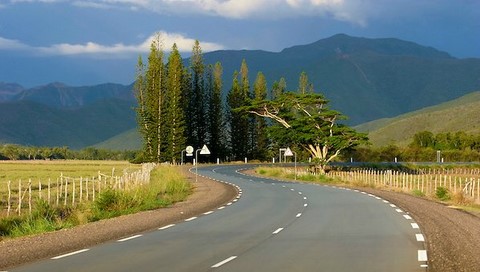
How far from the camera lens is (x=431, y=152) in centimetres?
11656

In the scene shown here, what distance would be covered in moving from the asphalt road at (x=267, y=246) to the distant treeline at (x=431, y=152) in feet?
306

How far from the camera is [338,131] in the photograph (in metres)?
68.8

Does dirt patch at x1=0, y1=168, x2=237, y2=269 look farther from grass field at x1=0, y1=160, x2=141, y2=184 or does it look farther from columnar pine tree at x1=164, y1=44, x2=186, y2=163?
columnar pine tree at x1=164, y1=44, x2=186, y2=163

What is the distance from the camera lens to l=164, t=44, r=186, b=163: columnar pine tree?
97.4 m

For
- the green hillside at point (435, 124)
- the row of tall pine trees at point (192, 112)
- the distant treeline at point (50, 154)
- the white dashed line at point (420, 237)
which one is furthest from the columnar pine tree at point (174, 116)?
the white dashed line at point (420, 237)

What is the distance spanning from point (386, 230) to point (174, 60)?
83.6 meters

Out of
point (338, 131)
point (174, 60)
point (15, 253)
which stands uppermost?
point (174, 60)

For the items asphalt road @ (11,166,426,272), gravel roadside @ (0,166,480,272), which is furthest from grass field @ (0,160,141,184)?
asphalt road @ (11,166,426,272)

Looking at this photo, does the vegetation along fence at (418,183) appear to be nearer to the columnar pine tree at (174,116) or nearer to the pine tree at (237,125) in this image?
the columnar pine tree at (174,116)

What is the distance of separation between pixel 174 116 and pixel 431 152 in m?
44.3

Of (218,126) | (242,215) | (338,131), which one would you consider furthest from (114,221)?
(218,126)

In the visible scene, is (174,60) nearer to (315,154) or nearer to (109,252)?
(315,154)

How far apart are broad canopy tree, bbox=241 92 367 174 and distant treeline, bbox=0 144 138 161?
68.2 metres

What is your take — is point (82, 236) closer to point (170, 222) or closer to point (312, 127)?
point (170, 222)
